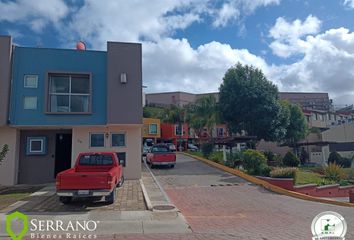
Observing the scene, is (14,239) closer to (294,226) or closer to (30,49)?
(294,226)

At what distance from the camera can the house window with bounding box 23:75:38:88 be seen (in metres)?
16.7

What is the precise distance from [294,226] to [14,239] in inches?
289

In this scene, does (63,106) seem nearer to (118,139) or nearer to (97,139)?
(97,139)

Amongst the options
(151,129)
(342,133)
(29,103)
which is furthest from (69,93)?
(151,129)

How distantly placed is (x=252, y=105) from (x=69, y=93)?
2066 centimetres

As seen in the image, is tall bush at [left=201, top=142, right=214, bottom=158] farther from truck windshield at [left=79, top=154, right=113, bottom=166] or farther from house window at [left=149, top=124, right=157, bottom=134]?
house window at [left=149, top=124, right=157, bottom=134]

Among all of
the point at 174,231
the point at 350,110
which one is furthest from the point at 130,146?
the point at 350,110

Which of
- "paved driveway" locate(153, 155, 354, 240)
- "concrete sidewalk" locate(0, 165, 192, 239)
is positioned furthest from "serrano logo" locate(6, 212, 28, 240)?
"paved driveway" locate(153, 155, 354, 240)

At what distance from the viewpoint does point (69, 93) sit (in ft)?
56.4

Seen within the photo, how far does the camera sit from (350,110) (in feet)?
232

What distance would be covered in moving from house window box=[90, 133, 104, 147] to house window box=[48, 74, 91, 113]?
1.59 metres

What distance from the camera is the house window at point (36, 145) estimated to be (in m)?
17.7

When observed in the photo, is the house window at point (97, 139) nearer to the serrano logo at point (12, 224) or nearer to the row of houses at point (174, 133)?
the serrano logo at point (12, 224)

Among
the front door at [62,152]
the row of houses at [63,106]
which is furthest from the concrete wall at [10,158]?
Result: the front door at [62,152]
